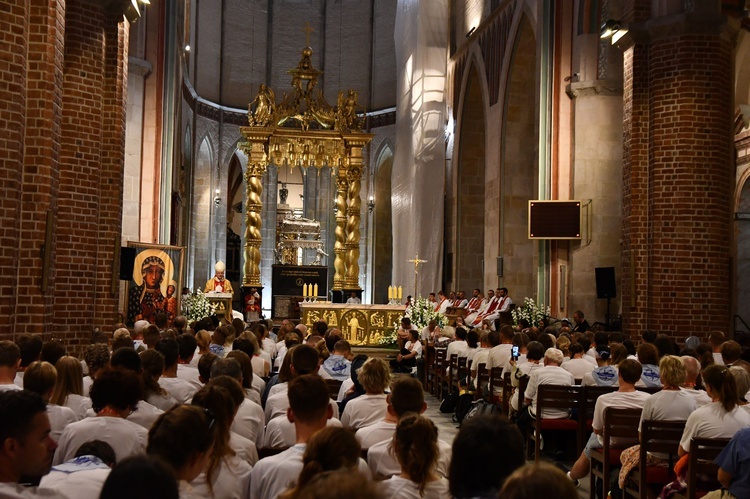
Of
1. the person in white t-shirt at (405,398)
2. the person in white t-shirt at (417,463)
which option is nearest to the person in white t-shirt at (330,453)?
the person in white t-shirt at (417,463)

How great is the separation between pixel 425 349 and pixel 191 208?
18.0 metres

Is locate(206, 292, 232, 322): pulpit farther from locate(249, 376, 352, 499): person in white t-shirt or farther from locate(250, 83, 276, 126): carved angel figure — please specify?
locate(249, 376, 352, 499): person in white t-shirt

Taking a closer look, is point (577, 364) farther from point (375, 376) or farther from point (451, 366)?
point (375, 376)

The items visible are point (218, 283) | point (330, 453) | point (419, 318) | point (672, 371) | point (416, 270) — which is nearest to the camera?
point (330, 453)

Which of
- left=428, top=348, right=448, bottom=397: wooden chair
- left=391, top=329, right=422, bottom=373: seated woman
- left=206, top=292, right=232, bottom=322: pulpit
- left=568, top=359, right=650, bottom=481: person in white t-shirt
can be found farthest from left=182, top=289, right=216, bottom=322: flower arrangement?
left=568, top=359, right=650, bottom=481: person in white t-shirt

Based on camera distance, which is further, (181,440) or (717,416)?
(717,416)

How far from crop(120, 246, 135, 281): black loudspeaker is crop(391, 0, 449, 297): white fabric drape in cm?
1445

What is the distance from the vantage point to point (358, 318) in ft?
73.5

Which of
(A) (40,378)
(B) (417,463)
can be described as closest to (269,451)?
(A) (40,378)

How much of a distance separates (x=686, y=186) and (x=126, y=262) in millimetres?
9366

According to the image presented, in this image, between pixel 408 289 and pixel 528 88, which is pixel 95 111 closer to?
pixel 528 88

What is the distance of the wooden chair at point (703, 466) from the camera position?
19.5ft

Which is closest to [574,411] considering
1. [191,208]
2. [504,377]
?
[504,377]

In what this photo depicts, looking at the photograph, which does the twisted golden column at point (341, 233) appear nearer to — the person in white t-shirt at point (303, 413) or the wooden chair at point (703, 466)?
the wooden chair at point (703, 466)
